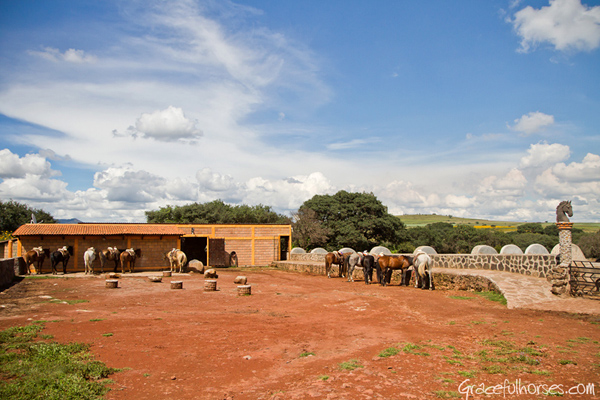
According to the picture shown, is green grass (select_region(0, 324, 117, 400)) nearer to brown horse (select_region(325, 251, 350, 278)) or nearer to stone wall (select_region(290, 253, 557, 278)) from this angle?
stone wall (select_region(290, 253, 557, 278))

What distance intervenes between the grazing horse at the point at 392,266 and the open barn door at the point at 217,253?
47.7 feet

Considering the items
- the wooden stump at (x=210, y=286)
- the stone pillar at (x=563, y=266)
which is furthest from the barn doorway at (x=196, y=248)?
the stone pillar at (x=563, y=266)

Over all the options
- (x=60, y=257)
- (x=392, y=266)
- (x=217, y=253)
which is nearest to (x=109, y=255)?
(x=60, y=257)

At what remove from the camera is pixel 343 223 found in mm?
46062

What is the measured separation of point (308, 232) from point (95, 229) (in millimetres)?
24330

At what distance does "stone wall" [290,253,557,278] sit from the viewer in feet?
52.7

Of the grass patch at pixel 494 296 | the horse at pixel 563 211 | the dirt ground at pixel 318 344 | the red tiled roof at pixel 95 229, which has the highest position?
the horse at pixel 563 211

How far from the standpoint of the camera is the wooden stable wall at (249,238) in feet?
99.1

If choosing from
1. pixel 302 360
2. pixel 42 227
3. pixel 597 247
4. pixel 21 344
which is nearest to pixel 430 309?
pixel 302 360

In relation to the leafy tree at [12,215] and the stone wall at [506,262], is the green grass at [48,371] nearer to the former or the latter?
the stone wall at [506,262]

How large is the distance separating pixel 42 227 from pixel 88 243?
286 centimetres

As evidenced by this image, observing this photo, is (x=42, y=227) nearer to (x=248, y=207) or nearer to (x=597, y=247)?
(x=248, y=207)

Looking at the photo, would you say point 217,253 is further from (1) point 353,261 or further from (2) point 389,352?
(2) point 389,352

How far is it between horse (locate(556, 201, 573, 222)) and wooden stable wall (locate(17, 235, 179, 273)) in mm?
23210
